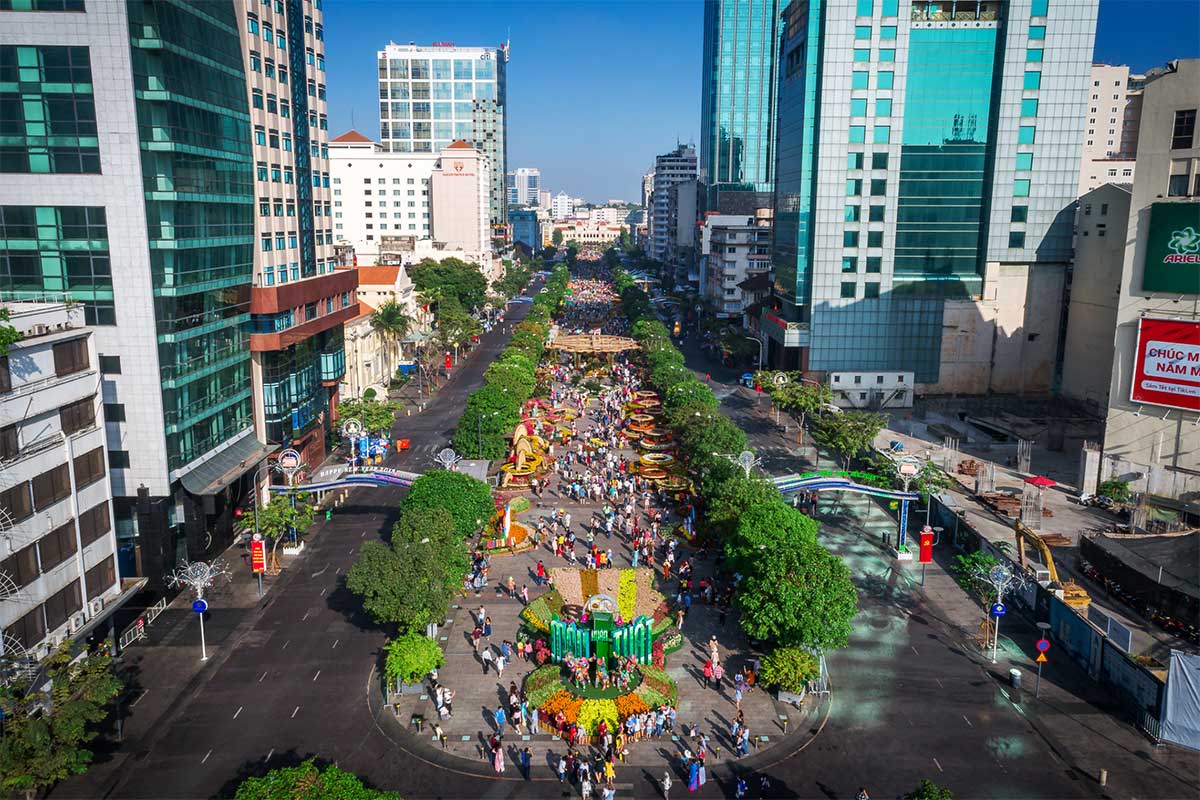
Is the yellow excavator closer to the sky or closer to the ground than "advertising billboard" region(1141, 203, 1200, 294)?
closer to the ground

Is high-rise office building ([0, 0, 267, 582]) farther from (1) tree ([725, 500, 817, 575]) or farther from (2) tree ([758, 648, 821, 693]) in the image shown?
(2) tree ([758, 648, 821, 693])

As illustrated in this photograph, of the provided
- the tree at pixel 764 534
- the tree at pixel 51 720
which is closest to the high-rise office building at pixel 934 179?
the tree at pixel 764 534

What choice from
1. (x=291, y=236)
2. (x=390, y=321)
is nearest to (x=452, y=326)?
(x=390, y=321)

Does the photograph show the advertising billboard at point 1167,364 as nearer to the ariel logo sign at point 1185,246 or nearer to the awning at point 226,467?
the ariel logo sign at point 1185,246

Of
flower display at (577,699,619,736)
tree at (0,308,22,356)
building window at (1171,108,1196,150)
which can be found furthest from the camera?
building window at (1171,108,1196,150)

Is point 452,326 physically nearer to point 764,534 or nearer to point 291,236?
point 291,236

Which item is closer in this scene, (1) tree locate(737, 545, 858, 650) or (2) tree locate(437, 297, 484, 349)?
(1) tree locate(737, 545, 858, 650)

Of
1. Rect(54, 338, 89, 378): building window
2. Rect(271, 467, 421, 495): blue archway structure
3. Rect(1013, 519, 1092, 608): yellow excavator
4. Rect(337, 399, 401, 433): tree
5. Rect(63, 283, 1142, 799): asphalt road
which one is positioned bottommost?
Rect(63, 283, 1142, 799): asphalt road

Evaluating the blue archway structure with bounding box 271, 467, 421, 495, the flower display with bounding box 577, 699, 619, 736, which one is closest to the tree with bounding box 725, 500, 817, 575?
the flower display with bounding box 577, 699, 619, 736
